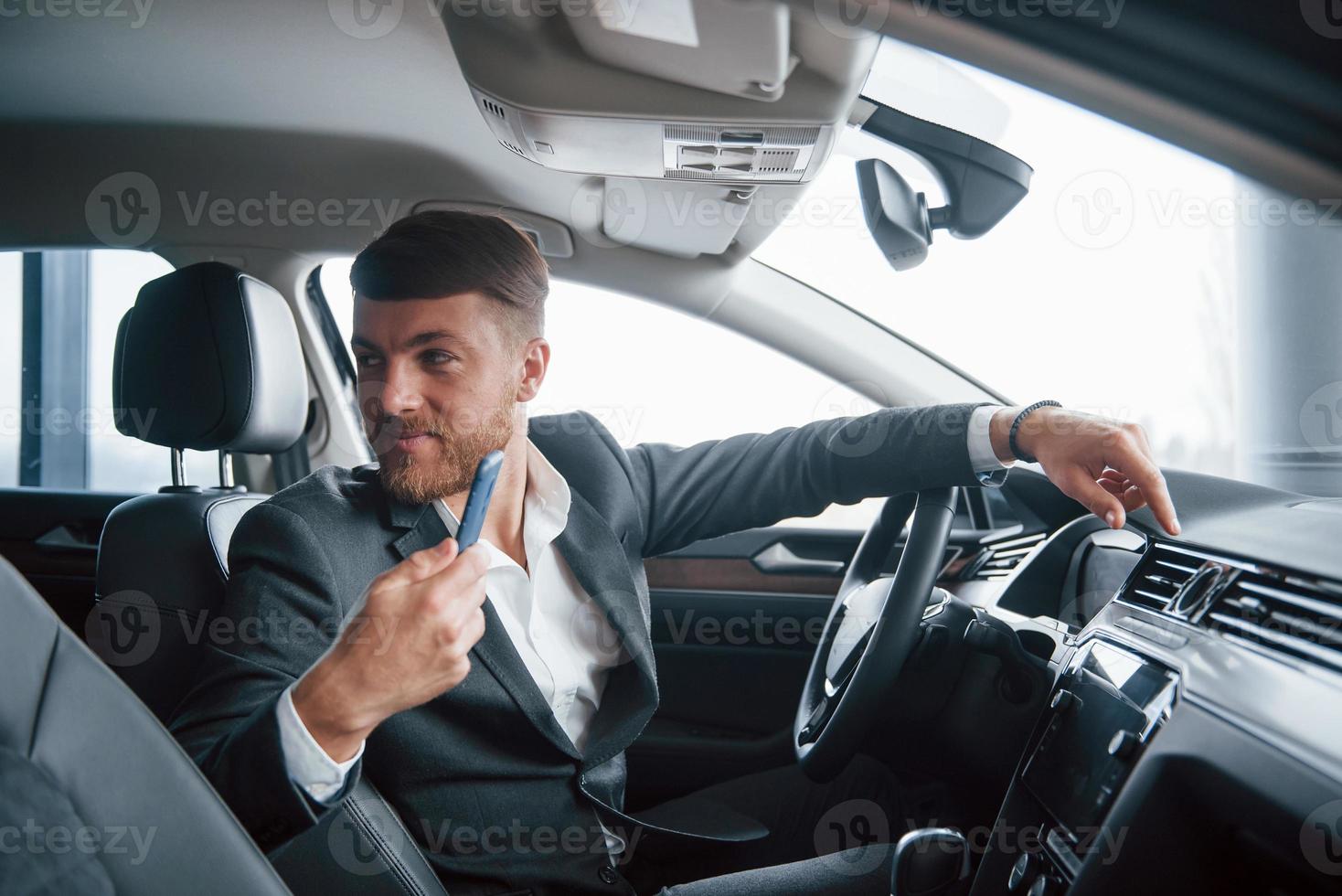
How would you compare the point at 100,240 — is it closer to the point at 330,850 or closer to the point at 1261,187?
the point at 330,850

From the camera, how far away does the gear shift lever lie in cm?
98

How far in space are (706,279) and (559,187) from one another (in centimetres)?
37

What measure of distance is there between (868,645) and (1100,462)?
14.4 inches

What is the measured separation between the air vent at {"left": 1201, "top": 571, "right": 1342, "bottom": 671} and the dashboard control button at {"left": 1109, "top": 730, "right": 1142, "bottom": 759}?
138 millimetres

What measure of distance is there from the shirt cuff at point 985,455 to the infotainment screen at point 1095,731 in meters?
0.33

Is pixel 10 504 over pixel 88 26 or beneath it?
beneath

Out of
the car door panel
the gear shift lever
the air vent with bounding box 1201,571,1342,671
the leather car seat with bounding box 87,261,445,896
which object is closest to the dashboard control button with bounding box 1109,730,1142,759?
the air vent with bounding box 1201,571,1342,671

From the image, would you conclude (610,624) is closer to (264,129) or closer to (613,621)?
(613,621)

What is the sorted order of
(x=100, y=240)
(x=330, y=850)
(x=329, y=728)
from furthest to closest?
(x=100, y=240) → (x=330, y=850) → (x=329, y=728)

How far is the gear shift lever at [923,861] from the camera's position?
0.98m

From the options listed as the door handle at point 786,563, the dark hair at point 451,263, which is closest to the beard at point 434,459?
the dark hair at point 451,263

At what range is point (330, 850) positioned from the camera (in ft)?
3.06

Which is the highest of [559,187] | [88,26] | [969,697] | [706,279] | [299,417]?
[88,26]

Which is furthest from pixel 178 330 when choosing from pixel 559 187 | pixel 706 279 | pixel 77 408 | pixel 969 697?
pixel 77 408
